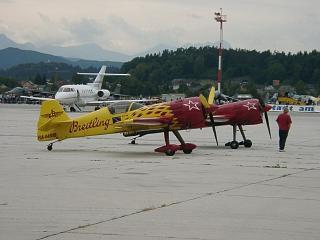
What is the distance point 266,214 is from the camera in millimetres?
10164

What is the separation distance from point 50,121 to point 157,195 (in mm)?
10910

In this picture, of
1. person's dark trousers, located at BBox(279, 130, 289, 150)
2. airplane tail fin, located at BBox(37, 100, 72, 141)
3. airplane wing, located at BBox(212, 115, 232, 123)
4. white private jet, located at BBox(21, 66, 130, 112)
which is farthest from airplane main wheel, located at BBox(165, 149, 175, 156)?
white private jet, located at BBox(21, 66, 130, 112)

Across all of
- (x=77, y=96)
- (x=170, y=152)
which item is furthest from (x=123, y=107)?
(x=77, y=96)

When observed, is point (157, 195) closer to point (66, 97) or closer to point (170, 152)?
point (170, 152)

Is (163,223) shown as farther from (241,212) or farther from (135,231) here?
(241,212)

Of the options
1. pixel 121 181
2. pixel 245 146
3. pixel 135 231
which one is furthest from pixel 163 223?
pixel 245 146

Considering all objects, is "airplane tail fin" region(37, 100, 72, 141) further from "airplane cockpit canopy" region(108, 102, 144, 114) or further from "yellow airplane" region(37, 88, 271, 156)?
"airplane cockpit canopy" region(108, 102, 144, 114)

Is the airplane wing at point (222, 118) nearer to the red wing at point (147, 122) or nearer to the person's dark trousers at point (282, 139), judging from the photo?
the person's dark trousers at point (282, 139)

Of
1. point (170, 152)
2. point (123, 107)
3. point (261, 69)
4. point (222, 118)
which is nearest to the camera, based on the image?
point (170, 152)

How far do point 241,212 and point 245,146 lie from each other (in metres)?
15.2

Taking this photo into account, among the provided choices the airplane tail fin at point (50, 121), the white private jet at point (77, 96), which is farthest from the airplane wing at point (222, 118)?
the white private jet at point (77, 96)

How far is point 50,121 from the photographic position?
2222cm

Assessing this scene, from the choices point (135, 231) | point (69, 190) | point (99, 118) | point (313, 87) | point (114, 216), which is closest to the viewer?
point (135, 231)

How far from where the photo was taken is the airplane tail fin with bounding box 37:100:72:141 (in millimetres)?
22234
